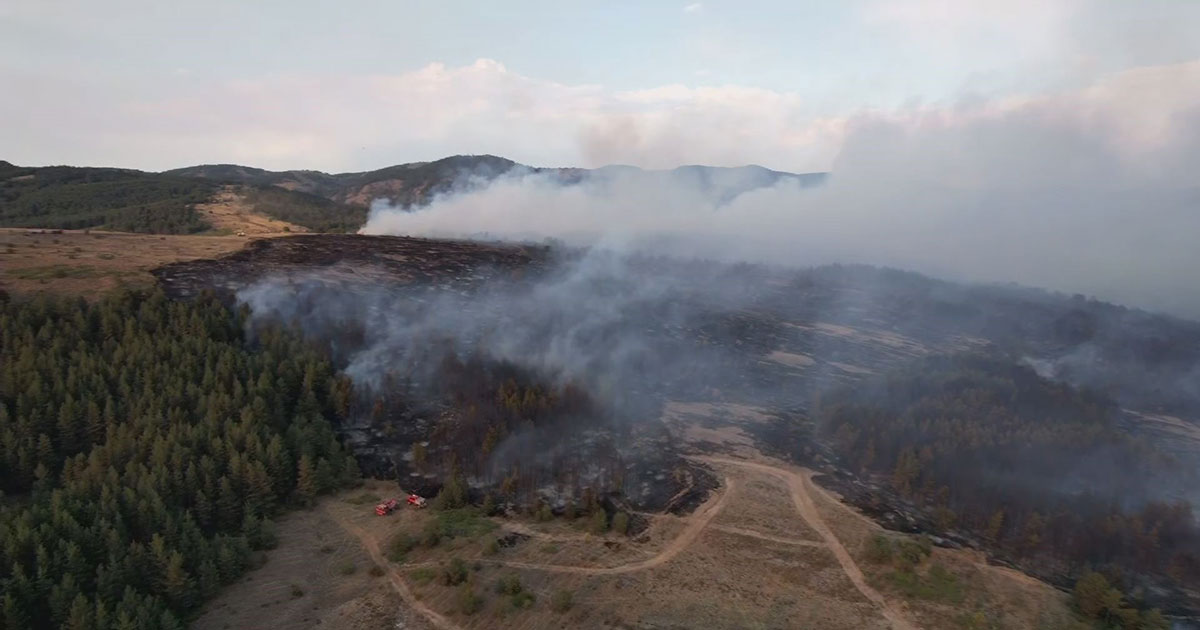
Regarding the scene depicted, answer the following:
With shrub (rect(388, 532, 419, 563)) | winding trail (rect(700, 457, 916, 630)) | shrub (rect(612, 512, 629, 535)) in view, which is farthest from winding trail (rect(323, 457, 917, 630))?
shrub (rect(612, 512, 629, 535))

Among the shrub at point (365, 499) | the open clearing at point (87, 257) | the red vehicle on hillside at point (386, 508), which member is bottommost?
the shrub at point (365, 499)

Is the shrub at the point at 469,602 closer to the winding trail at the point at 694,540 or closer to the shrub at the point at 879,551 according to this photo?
the winding trail at the point at 694,540

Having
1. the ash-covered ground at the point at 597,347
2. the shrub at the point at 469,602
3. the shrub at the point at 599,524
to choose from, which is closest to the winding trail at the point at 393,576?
the shrub at the point at 469,602

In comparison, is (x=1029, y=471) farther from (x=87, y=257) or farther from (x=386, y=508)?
(x=87, y=257)

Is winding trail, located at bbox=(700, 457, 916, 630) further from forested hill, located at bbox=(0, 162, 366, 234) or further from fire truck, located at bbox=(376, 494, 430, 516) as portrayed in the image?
forested hill, located at bbox=(0, 162, 366, 234)

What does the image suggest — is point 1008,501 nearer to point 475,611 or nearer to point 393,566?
point 475,611

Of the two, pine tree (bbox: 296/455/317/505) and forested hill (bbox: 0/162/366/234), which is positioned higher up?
forested hill (bbox: 0/162/366/234)
